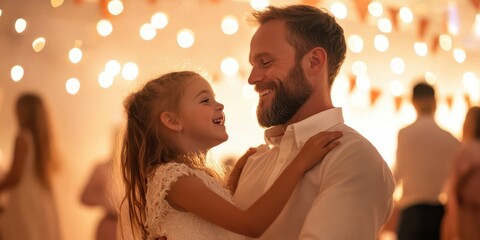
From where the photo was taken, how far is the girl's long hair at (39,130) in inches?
167

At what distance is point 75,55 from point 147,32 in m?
0.55

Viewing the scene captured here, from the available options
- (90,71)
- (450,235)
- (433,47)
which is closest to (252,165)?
(450,235)

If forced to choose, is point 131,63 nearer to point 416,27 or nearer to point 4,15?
point 4,15

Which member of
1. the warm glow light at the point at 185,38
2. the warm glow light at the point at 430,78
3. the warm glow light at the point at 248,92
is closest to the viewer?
the warm glow light at the point at 185,38

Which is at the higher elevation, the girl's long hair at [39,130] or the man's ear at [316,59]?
the man's ear at [316,59]

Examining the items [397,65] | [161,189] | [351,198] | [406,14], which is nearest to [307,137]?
[351,198]

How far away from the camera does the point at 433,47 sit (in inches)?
262

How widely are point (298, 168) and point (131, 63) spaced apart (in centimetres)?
386

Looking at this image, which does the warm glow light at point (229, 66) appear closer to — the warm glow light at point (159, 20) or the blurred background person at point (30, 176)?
the warm glow light at point (159, 20)

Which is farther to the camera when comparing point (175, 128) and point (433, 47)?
point (433, 47)

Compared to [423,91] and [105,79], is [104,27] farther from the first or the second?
[423,91]

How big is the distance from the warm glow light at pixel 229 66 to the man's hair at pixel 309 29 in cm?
370

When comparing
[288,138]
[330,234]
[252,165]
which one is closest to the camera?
[330,234]

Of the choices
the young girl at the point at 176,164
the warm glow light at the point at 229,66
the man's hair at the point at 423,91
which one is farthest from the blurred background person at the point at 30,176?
the young girl at the point at 176,164
